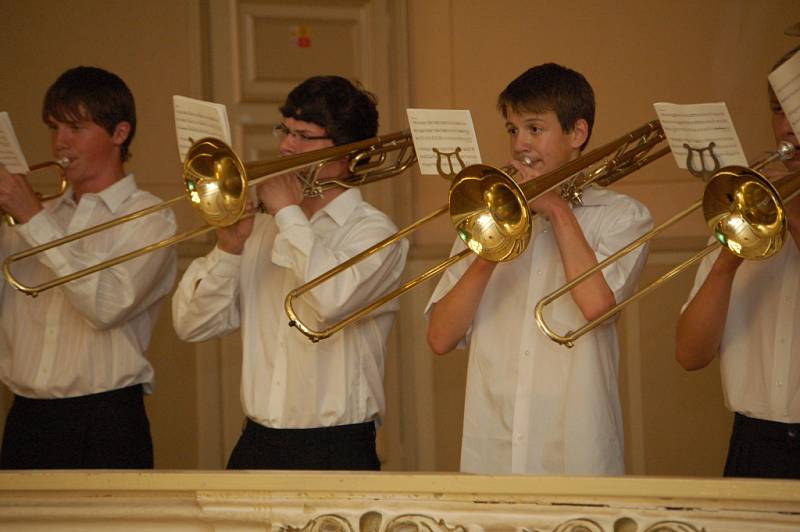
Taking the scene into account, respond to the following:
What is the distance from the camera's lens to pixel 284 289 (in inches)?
109

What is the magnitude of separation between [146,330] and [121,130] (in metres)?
0.53

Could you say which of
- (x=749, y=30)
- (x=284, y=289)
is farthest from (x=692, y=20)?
(x=284, y=289)

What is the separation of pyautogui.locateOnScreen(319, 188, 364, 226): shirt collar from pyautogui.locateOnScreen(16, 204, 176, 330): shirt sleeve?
1.53 feet

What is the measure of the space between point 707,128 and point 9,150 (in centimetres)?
161

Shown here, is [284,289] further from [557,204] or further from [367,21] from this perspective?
[367,21]

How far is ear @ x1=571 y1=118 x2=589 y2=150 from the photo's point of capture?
8.60 feet

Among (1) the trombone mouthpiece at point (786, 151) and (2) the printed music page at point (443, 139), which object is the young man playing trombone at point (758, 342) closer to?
(1) the trombone mouthpiece at point (786, 151)

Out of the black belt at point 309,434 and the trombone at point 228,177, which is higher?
the trombone at point 228,177

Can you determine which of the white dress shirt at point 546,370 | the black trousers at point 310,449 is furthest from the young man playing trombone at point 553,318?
the black trousers at point 310,449

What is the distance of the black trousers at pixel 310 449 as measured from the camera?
261 centimetres

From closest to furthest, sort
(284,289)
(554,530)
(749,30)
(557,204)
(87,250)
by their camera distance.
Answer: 1. (554,530)
2. (557,204)
3. (284,289)
4. (87,250)
5. (749,30)

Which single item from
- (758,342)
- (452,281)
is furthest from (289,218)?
(758,342)

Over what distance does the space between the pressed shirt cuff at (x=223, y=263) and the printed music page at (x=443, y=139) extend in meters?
0.56

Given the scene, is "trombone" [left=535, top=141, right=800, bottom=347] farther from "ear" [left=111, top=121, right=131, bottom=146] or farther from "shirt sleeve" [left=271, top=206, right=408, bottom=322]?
"ear" [left=111, top=121, right=131, bottom=146]
